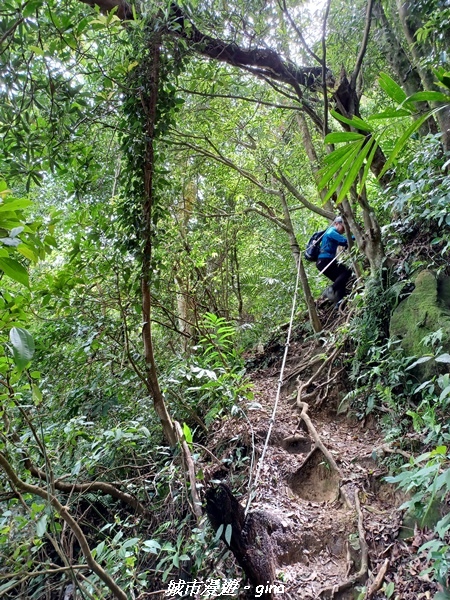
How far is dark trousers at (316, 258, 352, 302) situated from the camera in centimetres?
473

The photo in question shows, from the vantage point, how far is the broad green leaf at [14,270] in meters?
0.80

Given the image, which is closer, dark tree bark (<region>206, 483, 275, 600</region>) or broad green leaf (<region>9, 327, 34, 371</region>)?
broad green leaf (<region>9, 327, 34, 371</region>)

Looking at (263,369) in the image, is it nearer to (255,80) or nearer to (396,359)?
(396,359)

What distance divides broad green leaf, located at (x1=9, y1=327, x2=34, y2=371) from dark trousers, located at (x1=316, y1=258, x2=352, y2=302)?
431 centimetres

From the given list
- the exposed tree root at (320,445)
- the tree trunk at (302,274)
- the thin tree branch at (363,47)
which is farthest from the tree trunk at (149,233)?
the tree trunk at (302,274)

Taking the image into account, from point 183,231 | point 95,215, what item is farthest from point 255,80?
point 95,215

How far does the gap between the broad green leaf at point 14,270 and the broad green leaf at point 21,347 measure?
11 cm

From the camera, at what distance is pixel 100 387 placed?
9.26ft

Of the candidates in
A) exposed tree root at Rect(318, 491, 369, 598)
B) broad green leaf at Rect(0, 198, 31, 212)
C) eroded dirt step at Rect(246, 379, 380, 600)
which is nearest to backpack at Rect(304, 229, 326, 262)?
eroded dirt step at Rect(246, 379, 380, 600)

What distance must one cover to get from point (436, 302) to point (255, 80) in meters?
3.34

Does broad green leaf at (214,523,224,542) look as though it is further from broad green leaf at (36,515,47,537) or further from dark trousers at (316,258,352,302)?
dark trousers at (316,258,352,302)

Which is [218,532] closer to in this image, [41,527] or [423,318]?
[41,527]

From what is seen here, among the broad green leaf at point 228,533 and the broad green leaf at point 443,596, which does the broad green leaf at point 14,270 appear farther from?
the broad green leaf at point 443,596

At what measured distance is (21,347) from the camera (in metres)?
0.77
